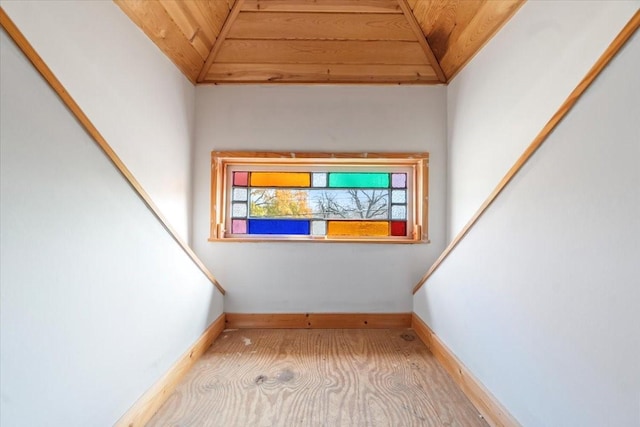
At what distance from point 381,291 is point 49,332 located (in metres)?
1.93

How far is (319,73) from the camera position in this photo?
218cm

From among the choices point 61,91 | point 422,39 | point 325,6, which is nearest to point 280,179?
point 325,6

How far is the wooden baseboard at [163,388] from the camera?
115 centimetres

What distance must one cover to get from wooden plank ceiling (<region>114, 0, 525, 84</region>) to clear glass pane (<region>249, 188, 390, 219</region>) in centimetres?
88

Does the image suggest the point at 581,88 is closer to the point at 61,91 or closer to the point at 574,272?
the point at 574,272

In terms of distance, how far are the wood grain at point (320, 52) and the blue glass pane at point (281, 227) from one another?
1.24 m

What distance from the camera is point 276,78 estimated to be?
2195 millimetres

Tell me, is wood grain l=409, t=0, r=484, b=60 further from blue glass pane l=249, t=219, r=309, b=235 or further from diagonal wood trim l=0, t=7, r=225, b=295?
diagonal wood trim l=0, t=7, r=225, b=295

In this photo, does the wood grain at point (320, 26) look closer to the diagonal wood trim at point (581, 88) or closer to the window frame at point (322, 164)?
the window frame at point (322, 164)

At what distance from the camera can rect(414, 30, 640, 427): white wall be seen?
0.72 meters

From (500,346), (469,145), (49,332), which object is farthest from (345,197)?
(49,332)

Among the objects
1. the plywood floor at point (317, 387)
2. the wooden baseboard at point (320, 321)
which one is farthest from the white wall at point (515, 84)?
the plywood floor at point (317, 387)

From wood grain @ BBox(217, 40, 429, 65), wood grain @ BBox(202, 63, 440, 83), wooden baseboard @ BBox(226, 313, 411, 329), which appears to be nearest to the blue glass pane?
wooden baseboard @ BBox(226, 313, 411, 329)

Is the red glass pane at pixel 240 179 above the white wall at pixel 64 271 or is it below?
above
